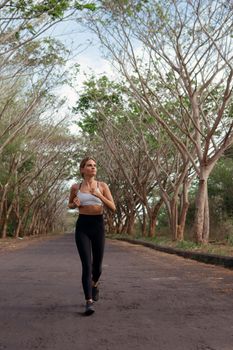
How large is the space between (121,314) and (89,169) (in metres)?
1.60

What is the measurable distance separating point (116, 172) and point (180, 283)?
35.1 m

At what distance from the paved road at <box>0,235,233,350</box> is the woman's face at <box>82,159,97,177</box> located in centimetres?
150

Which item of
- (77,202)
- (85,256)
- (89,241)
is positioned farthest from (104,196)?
(85,256)

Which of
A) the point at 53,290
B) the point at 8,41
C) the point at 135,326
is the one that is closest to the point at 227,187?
the point at 8,41

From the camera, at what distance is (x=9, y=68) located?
2020 cm

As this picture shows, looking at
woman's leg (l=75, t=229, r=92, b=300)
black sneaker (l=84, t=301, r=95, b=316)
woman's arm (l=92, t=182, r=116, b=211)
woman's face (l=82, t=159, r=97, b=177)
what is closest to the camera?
black sneaker (l=84, t=301, r=95, b=316)

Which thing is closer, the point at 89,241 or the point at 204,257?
the point at 89,241

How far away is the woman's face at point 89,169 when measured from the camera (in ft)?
20.6

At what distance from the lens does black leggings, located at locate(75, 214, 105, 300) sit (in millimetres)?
6090

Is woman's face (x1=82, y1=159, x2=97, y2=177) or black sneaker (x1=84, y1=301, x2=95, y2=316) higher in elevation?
woman's face (x1=82, y1=159, x2=97, y2=177)

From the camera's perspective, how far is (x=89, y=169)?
247 inches

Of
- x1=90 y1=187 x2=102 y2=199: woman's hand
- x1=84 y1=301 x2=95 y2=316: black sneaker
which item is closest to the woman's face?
x1=90 y1=187 x2=102 y2=199: woman's hand

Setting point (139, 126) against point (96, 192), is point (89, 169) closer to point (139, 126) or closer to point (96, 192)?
point (96, 192)

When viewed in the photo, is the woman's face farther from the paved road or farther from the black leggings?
the paved road
